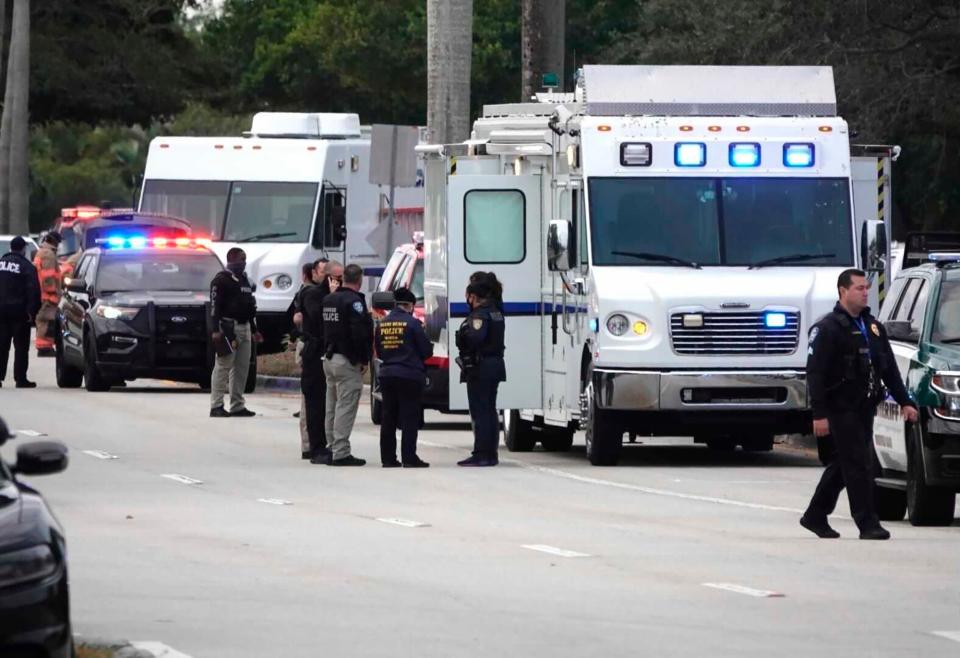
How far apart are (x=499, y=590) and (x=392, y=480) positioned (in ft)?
23.7

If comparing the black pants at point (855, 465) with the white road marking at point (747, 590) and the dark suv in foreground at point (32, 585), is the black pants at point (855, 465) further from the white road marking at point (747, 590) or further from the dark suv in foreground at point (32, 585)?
the dark suv in foreground at point (32, 585)

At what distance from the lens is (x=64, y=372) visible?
30531 millimetres

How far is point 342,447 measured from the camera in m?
20.7

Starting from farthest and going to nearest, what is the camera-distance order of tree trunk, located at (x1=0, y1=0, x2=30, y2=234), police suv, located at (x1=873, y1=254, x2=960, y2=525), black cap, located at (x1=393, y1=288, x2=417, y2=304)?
tree trunk, located at (x1=0, y1=0, x2=30, y2=234)
black cap, located at (x1=393, y1=288, x2=417, y2=304)
police suv, located at (x1=873, y1=254, x2=960, y2=525)

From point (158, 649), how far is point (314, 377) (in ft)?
37.8

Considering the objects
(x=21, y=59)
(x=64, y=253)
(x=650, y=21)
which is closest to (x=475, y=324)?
(x=650, y=21)

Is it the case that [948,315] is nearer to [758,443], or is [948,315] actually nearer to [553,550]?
[553,550]

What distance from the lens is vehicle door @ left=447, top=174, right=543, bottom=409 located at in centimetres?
2169

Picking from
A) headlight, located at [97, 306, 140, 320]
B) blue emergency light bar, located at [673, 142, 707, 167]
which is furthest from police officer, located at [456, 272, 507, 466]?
headlight, located at [97, 306, 140, 320]

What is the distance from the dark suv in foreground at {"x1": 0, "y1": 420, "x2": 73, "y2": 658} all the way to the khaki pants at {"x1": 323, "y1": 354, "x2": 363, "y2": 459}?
1242cm

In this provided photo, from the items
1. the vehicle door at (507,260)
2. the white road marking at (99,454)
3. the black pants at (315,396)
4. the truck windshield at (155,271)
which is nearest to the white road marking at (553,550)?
the black pants at (315,396)

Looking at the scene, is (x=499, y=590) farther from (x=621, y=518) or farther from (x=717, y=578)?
(x=621, y=518)

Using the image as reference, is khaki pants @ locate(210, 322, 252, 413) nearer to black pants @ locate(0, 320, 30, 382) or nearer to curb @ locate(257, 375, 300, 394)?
black pants @ locate(0, 320, 30, 382)

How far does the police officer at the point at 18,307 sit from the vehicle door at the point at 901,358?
608 inches
